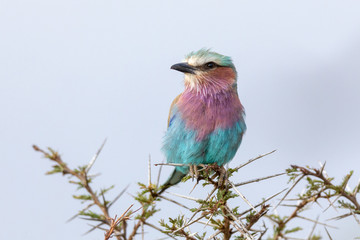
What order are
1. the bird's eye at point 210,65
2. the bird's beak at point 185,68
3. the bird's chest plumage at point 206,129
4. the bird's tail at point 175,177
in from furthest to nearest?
1. the bird's tail at point 175,177
2. the bird's eye at point 210,65
3. the bird's beak at point 185,68
4. the bird's chest plumage at point 206,129

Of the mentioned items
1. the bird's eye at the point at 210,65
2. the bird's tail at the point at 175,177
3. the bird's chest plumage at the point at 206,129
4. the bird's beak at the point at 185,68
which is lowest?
the bird's tail at the point at 175,177

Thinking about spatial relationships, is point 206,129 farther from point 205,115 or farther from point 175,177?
point 175,177

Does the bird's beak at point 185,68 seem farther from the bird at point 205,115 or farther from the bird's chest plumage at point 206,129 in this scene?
the bird's chest plumage at point 206,129

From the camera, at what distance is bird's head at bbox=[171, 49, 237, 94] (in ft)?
14.7

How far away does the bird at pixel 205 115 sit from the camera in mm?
4230

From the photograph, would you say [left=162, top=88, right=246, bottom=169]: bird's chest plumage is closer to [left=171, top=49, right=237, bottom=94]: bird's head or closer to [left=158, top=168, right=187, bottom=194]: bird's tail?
[left=171, top=49, right=237, bottom=94]: bird's head

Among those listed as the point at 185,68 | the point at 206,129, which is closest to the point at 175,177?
the point at 206,129

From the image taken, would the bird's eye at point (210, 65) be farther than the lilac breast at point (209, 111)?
Yes

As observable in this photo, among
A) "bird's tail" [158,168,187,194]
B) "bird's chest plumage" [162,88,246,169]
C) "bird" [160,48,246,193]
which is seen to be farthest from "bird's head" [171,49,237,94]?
"bird's tail" [158,168,187,194]

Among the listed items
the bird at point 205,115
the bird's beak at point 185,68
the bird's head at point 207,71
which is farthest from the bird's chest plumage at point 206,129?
the bird's beak at point 185,68

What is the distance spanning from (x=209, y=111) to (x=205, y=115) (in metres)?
0.05

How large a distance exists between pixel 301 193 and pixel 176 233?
706mm

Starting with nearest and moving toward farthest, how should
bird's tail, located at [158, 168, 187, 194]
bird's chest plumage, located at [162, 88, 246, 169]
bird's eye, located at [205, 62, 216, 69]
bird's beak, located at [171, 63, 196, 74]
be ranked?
bird's chest plumage, located at [162, 88, 246, 169] → bird's beak, located at [171, 63, 196, 74] → bird's eye, located at [205, 62, 216, 69] → bird's tail, located at [158, 168, 187, 194]

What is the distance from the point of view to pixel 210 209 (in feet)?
9.20
